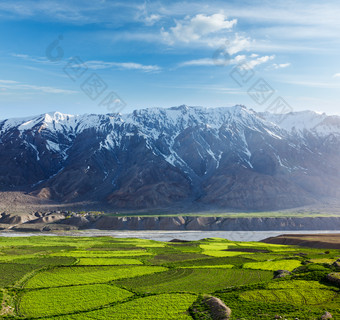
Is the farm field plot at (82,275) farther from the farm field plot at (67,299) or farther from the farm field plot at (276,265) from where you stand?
the farm field plot at (276,265)

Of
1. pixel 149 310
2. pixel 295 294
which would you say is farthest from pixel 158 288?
pixel 295 294

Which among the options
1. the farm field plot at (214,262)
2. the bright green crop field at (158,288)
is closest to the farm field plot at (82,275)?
the bright green crop field at (158,288)

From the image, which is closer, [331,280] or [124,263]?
[331,280]

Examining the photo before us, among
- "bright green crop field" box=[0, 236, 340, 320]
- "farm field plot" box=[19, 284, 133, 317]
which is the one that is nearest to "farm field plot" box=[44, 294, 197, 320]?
"bright green crop field" box=[0, 236, 340, 320]

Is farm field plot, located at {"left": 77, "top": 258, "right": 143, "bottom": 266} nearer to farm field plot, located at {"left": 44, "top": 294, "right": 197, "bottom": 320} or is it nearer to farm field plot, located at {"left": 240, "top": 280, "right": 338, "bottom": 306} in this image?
farm field plot, located at {"left": 44, "top": 294, "right": 197, "bottom": 320}

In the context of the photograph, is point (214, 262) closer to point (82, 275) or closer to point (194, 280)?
point (194, 280)

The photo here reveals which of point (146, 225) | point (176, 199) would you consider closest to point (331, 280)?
point (146, 225)

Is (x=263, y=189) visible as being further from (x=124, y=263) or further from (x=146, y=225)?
(x=124, y=263)
